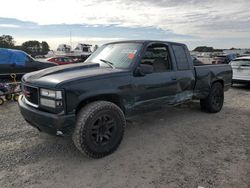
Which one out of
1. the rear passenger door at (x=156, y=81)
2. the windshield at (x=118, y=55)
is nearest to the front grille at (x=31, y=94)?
the windshield at (x=118, y=55)

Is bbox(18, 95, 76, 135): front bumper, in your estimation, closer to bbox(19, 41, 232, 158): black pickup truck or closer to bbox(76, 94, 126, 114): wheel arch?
bbox(19, 41, 232, 158): black pickup truck

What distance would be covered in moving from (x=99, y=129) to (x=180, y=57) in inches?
105

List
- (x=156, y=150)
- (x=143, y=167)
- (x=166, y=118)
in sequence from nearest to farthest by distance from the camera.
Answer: (x=143, y=167) < (x=156, y=150) < (x=166, y=118)

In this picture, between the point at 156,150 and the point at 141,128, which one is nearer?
the point at 156,150

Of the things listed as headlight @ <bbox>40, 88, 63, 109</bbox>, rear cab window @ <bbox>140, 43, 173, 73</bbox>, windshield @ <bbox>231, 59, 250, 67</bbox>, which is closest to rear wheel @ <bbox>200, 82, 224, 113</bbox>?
rear cab window @ <bbox>140, 43, 173, 73</bbox>

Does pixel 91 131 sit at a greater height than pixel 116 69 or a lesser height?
lesser

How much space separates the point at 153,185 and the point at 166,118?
2927 millimetres

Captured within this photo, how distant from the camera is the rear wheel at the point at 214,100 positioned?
20.0 feet

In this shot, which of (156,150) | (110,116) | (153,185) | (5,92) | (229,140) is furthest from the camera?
(5,92)

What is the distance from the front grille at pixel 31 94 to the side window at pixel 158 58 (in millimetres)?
2137

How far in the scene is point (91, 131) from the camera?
135 inches

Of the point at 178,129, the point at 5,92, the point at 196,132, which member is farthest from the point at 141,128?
the point at 5,92

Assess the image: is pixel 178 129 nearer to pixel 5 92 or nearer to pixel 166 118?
pixel 166 118

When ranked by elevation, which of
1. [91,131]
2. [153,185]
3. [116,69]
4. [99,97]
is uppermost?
[116,69]
